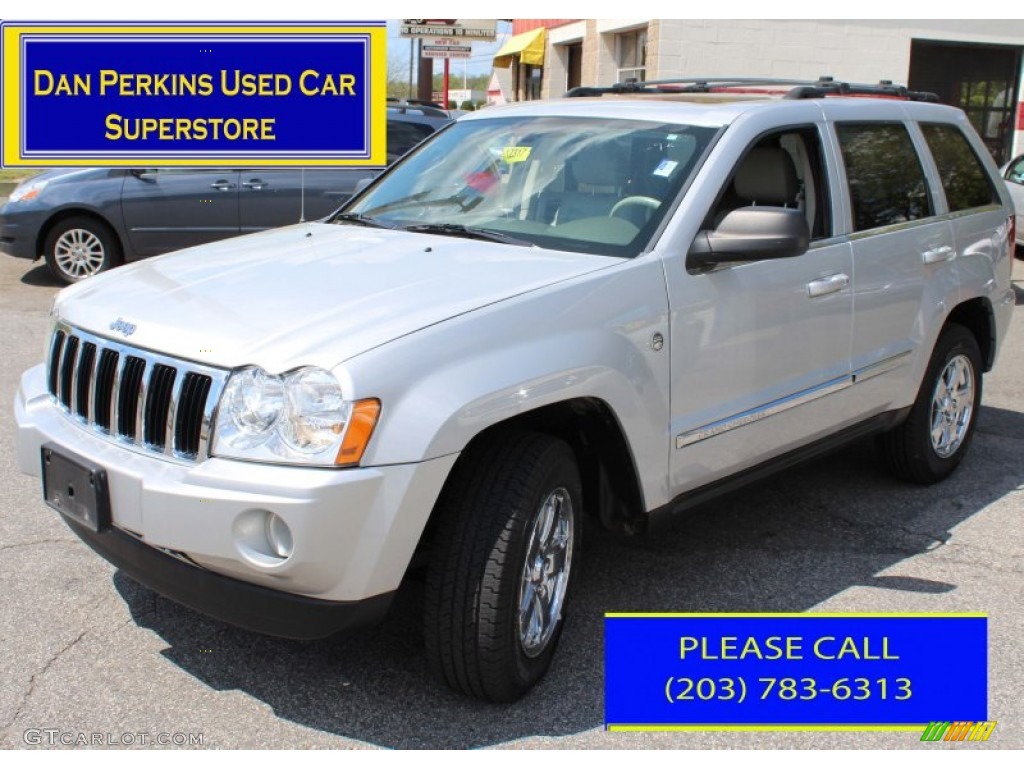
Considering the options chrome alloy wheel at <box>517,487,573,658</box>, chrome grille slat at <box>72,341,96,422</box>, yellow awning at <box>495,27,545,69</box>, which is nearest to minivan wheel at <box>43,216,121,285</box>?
chrome grille slat at <box>72,341,96,422</box>

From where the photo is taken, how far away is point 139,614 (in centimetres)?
394

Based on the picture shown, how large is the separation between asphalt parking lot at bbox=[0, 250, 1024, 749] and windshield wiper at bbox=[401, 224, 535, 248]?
4.24 feet

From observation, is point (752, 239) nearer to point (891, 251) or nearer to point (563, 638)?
point (891, 251)

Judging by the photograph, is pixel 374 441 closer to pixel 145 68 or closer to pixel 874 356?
pixel 874 356

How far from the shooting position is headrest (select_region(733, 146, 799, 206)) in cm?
437

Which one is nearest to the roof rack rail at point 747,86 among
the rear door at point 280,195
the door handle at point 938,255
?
the door handle at point 938,255

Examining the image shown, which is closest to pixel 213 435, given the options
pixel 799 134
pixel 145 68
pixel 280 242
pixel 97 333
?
pixel 97 333

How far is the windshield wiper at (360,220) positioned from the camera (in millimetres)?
4449

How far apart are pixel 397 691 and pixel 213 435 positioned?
40.4 inches

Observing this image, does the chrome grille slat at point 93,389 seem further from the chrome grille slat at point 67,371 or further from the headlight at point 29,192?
the headlight at point 29,192

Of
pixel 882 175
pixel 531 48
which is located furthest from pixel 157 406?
pixel 531 48

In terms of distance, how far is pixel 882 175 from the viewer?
496 centimetres

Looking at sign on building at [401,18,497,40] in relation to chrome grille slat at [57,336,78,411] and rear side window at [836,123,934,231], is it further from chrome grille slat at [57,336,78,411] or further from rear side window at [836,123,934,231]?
chrome grille slat at [57,336,78,411]

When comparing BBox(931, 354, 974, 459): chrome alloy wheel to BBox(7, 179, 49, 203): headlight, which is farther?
BBox(7, 179, 49, 203): headlight
